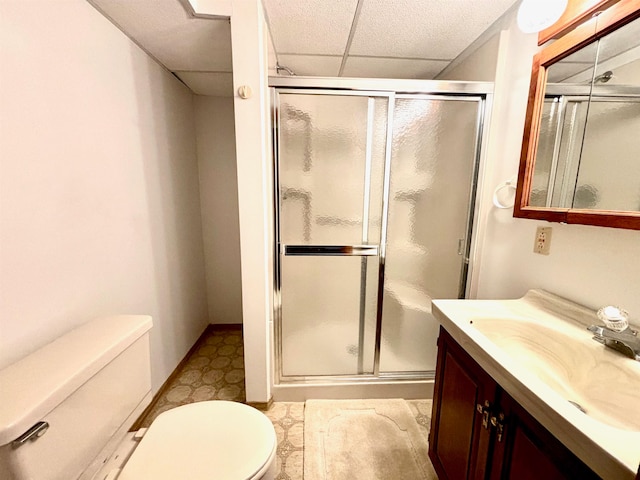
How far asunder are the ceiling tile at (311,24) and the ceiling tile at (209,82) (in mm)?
474

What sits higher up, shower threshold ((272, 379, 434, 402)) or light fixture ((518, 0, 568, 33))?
light fixture ((518, 0, 568, 33))

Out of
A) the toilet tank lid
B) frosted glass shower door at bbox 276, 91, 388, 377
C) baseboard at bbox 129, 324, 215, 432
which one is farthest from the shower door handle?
baseboard at bbox 129, 324, 215, 432

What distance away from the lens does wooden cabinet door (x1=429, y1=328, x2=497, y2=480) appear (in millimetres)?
814

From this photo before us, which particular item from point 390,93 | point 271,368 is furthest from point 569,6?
point 271,368

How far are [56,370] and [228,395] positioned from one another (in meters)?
1.21

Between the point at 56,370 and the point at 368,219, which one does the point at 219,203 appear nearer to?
the point at 368,219

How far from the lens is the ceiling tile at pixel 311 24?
1221 millimetres

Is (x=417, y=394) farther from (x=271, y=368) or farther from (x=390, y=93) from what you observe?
(x=390, y=93)

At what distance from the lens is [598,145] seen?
91 cm

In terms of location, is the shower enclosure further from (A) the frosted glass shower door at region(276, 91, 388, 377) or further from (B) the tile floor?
(B) the tile floor

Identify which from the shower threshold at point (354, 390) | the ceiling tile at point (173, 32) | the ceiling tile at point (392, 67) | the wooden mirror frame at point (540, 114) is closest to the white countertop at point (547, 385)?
the wooden mirror frame at point (540, 114)

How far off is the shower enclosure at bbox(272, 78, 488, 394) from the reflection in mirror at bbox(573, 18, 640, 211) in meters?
0.62

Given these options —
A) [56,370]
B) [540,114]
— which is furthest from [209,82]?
[540,114]

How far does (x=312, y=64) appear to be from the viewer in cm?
183
